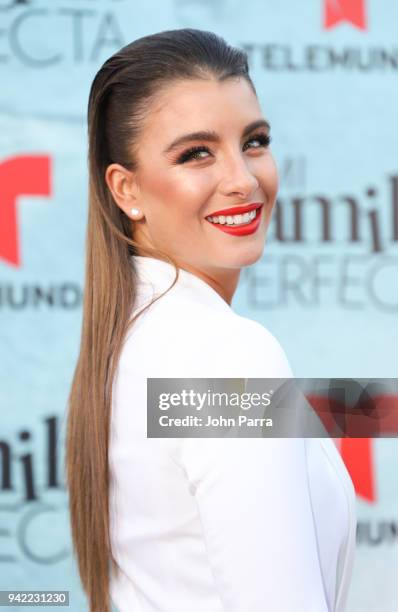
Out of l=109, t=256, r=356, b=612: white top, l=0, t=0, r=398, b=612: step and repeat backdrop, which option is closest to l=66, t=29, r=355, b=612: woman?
l=109, t=256, r=356, b=612: white top

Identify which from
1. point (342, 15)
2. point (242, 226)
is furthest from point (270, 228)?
point (242, 226)

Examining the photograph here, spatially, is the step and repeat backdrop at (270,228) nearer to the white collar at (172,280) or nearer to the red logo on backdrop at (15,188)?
the red logo on backdrop at (15,188)

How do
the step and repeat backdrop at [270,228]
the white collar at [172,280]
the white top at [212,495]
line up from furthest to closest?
the step and repeat backdrop at [270,228]
the white collar at [172,280]
the white top at [212,495]

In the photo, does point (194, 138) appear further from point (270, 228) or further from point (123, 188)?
point (270, 228)

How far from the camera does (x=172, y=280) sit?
74cm

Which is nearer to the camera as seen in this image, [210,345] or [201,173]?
[210,345]

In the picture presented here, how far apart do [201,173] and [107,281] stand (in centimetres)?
12

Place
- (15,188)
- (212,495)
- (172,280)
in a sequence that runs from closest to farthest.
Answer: (212,495) < (172,280) < (15,188)

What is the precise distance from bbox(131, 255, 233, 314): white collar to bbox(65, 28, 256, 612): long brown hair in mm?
12

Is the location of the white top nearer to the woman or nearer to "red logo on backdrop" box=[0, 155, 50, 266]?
the woman

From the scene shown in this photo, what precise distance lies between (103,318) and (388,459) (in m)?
0.88

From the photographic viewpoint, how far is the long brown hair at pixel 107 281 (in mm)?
737

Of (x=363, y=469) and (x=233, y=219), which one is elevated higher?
(x=233, y=219)

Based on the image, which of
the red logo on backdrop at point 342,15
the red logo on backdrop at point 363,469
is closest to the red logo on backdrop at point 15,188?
the red logo on backdrop at point 342,15
